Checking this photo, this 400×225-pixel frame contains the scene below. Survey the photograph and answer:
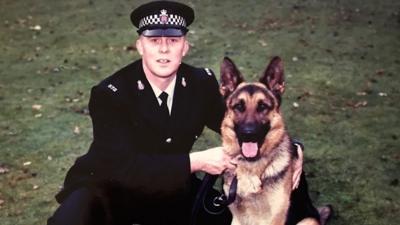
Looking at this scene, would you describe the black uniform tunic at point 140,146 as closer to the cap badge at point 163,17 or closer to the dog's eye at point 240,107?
the dog's eye at point 240,107

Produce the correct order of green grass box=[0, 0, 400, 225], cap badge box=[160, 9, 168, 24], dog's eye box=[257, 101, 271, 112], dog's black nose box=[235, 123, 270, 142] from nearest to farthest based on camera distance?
1. cap badge box=[160, 9, 168, 24]
2. dog's black nose box=[235, 123, 270, 142]
3. dog's eye box=[257, 101, 271, 112]
4. green grass box=[0, 0, 400, 225]

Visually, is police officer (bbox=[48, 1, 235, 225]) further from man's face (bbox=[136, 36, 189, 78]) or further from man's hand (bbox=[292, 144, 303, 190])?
man's hand (bbox=[292, 144, 303, 190])

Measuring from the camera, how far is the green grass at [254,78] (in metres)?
4.98

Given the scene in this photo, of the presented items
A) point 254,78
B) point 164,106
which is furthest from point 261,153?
point 254,78

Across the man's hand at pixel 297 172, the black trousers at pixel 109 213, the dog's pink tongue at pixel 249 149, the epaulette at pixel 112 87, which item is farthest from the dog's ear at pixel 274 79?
the epaulette at pixel 112 87

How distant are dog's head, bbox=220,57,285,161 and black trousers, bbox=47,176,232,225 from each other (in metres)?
0.54

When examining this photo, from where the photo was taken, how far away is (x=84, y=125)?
6551mm

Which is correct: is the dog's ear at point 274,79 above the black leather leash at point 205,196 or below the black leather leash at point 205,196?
above

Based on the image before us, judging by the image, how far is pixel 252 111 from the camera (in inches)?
134

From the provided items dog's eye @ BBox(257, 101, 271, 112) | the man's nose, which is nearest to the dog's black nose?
dog's eye @ BBox(257, 101, 271, 112)

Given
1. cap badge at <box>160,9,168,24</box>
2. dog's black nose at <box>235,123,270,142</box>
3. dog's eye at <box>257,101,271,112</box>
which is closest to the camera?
cap badge at <box>160,9,168,24</box>

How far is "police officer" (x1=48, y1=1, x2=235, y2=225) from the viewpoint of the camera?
311 cm

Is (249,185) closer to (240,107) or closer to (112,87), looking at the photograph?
(240,107)

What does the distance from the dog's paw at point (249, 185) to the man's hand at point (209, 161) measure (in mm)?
194
